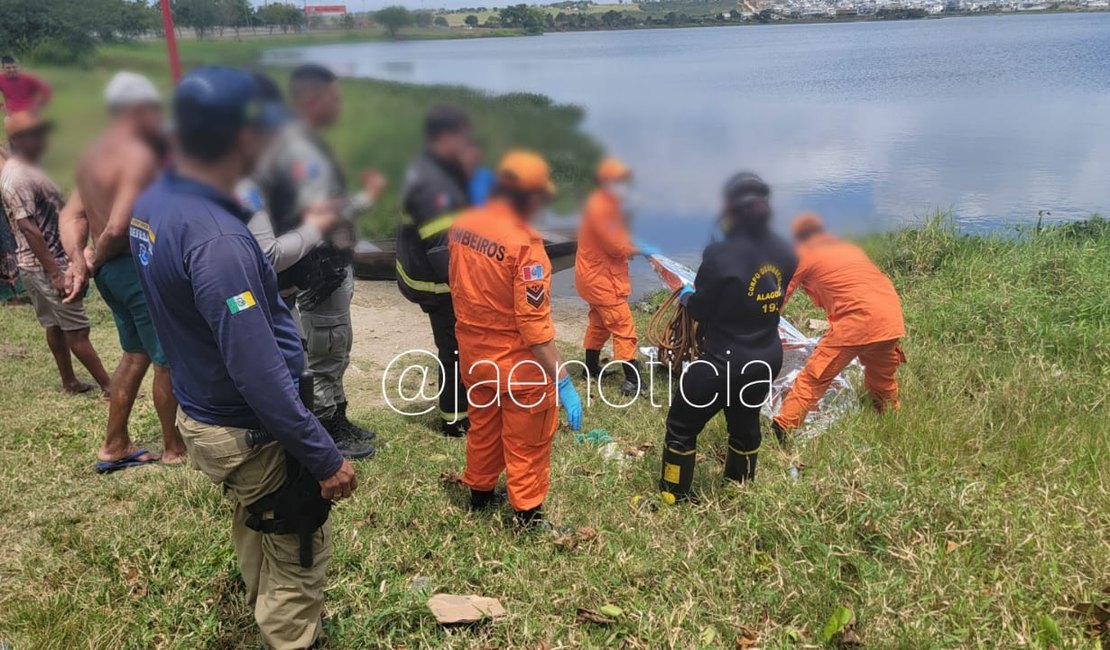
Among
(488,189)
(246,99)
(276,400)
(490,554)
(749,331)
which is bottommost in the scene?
(490,554)

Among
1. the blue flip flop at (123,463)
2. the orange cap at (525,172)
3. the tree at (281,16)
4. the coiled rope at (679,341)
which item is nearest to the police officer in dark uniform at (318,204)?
the tree at (281,16)

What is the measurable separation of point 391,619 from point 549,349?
1.15 meters

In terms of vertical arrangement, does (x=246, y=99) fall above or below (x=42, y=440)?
above

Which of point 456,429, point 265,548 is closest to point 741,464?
point 456,429

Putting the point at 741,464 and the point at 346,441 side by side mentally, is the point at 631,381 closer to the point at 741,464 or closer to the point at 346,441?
the point at 741,464

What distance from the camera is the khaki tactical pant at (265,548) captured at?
1.99 metres

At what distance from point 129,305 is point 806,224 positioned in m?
3.10

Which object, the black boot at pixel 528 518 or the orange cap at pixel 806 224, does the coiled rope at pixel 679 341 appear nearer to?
the orange cap at pixel 806 224

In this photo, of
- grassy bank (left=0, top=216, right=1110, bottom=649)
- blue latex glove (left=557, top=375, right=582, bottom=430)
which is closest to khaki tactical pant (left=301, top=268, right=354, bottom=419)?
grassy bank (left=0, top=216, right=1110, bottom=649)

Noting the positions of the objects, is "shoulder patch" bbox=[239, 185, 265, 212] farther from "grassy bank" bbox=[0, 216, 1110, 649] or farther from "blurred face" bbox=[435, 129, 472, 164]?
"grassy bank" bbox=[0, 216, 1110, 649]

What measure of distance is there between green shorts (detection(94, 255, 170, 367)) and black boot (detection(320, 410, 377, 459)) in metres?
0.92

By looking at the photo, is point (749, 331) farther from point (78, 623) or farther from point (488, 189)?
point (78, 623)

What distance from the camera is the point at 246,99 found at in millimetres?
1452

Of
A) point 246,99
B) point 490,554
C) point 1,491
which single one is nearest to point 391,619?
point 490,554
